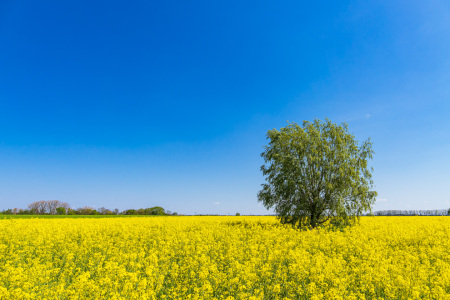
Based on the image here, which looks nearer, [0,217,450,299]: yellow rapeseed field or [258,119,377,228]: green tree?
[0,217,450,299]: yellow rapeseed field

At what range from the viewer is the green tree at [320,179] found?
71.8 feet

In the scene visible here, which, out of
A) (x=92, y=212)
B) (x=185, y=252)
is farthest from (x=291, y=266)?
(x=92, y=212)

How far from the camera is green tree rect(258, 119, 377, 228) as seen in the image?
21875 millimetres

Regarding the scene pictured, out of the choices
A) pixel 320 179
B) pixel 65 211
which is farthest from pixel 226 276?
pixel 65 211

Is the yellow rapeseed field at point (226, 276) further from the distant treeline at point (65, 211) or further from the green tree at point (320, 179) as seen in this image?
the distant treeline at point (65, 211)

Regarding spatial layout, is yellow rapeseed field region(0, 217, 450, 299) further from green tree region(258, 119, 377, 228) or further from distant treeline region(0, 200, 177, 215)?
distant treeline region(0, 200, 177, 215)

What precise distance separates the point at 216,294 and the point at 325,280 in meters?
3.39

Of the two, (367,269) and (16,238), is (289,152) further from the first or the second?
(16,238)

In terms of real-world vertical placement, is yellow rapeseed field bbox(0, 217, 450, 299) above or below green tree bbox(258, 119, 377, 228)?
below

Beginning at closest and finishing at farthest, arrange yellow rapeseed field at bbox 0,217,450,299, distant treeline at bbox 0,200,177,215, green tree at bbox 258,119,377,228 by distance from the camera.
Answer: yellow rapeseed field at bbox 0,217,450,299 → green tree at bbox 258,119,377,228 → distant treeline at bbox 0,200,177,215

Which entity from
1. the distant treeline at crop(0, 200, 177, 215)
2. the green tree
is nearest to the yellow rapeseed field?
the green tree

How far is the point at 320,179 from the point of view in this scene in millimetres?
22438

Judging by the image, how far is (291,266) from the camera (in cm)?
884

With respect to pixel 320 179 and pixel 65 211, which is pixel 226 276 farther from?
pixel 65 211
